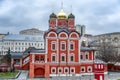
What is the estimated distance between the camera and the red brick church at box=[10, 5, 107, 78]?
4931cm

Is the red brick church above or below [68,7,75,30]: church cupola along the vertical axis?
below

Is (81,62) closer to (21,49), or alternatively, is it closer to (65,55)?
(65,55)

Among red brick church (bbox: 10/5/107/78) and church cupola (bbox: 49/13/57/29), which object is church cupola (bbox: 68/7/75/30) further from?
church cupola (bbox: 49/13/57/29)

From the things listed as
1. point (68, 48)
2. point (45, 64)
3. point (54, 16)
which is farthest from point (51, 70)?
point (54, 16)

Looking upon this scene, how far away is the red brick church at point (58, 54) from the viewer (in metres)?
49.3

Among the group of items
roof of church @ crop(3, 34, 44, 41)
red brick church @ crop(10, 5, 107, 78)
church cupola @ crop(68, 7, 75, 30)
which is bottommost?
red brick church @ crop(10, 5, 107, 78)

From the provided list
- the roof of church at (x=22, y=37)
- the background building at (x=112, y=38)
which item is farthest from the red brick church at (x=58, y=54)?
the background building at (x=112, y=38)

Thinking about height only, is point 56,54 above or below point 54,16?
below

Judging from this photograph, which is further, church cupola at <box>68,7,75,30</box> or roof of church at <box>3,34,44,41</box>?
roof of church at <box>3,34,44,41</box>

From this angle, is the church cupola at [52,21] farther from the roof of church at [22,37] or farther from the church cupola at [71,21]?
the roof of church at [22,37]

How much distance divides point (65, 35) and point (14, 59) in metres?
21.0

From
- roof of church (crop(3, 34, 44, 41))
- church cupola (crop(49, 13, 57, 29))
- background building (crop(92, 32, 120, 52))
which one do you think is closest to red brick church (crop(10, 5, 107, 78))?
church cupola (crop(49, 13, 57, 29))

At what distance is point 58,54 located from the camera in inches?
1975

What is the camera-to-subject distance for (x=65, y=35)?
50.9 meters
